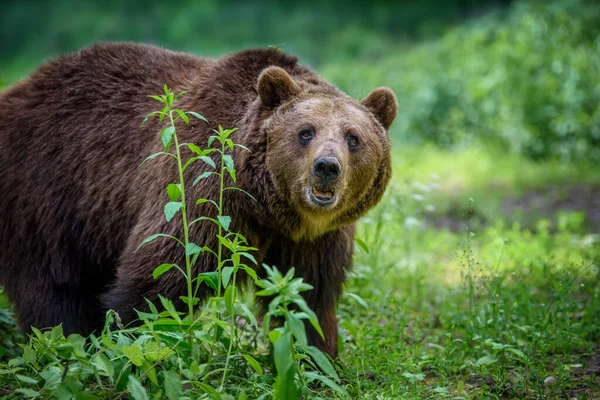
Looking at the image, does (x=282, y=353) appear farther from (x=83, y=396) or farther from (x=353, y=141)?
(x=353, y=141)

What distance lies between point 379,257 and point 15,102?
3.59 m

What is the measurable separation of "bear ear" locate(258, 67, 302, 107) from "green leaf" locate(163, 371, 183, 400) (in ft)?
6.49

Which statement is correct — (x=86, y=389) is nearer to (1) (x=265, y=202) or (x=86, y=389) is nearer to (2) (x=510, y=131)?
(1) (x=265, y=202)

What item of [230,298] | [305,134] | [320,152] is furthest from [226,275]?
[305,134]

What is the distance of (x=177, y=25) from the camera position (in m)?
19.8

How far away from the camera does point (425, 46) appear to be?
56.2 ft

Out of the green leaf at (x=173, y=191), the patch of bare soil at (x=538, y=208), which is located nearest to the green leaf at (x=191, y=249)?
the green leaf at (x=173, y=191)

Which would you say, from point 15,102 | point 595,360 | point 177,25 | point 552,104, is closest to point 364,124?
point 595,360

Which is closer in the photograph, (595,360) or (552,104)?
(595,360)

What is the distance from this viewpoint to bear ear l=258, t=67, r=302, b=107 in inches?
185

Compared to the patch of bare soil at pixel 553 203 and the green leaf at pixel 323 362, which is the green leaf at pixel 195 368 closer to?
the green leaf at pixel 323 362

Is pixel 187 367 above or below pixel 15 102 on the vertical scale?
below

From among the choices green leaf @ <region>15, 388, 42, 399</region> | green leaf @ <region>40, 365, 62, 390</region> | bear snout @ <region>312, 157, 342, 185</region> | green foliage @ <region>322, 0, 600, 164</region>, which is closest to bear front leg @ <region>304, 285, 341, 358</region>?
bear snout @ <region>312, 157, 342, 185</region>

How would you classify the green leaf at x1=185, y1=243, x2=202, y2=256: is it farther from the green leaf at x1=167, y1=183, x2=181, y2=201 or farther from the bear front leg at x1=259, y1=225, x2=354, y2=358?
→ the bear front leg at x1=259, y1=225, x2=354, y2=358
